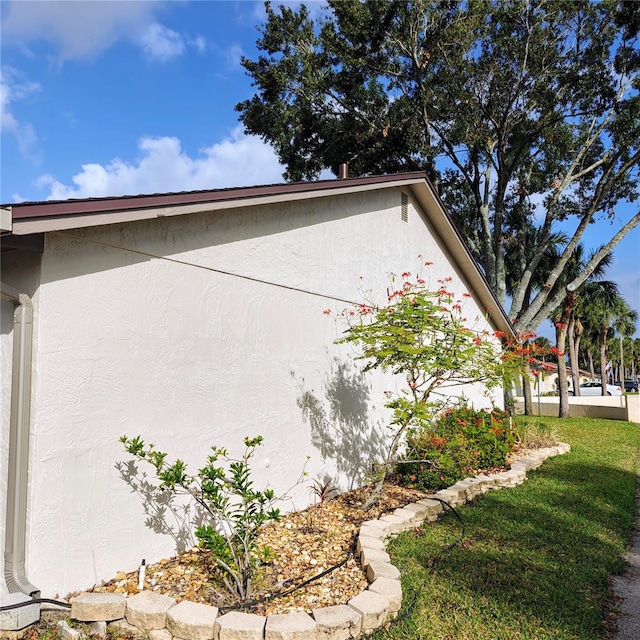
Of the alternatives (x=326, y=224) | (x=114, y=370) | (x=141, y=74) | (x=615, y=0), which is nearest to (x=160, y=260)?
(x=114, y=370)

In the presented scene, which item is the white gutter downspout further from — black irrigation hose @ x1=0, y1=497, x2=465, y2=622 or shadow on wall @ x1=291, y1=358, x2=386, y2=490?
shadow on wall @ x1=291, y1=358, x2=386, y2=490

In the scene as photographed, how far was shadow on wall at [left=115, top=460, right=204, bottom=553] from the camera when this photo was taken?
432cm

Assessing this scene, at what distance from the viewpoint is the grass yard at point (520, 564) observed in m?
3.69

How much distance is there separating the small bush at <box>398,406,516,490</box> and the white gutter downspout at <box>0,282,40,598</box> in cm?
457

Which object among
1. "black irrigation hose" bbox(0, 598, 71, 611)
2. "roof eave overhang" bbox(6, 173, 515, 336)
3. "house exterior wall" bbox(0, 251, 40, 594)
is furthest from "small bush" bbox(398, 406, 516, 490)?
"house exterior wall" bbox(0, 251, 40, 594)

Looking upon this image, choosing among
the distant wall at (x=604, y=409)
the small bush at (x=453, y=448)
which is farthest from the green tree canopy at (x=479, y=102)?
the small bush at (x=453, y=448)

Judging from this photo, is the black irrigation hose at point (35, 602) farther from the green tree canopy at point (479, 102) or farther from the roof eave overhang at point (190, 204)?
the green tree canopy at point (479, 102)

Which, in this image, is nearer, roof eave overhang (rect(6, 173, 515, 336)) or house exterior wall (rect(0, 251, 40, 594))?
roof eave overhang (rect(6, 173, 515, 336))

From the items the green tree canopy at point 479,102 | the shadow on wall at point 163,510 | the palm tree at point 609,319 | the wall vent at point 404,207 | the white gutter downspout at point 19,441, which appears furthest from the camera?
the palm tree at point 609,319

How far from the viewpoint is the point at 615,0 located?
1430 cm

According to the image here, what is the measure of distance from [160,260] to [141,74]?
604 cm

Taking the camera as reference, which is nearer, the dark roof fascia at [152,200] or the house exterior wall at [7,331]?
the dark roof fascia at [152,200]

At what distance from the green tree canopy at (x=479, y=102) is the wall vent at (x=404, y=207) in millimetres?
8085

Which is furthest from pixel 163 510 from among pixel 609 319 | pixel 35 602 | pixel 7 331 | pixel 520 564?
pixel 609 319
